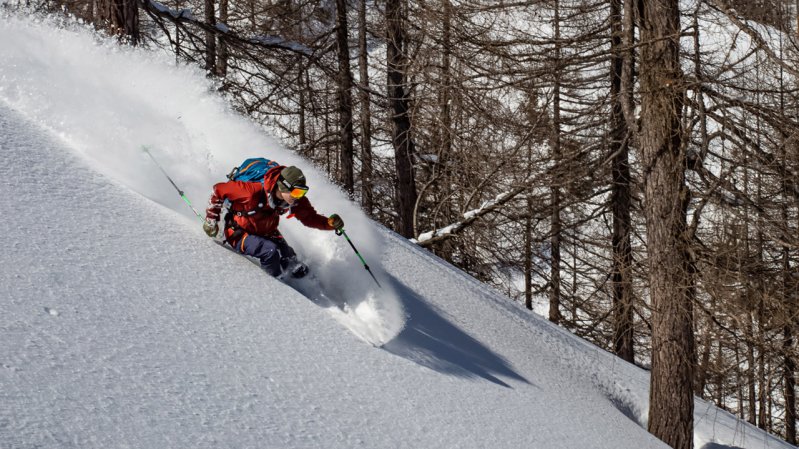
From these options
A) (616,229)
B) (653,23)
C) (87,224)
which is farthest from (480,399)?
(616,229)

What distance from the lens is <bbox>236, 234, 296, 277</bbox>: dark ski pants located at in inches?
214

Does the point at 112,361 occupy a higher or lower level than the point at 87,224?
lower

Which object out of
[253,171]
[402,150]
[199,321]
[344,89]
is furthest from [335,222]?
[344,89]

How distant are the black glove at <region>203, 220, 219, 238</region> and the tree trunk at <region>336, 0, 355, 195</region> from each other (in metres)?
7.75

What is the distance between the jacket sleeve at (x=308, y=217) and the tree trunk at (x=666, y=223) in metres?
3.22

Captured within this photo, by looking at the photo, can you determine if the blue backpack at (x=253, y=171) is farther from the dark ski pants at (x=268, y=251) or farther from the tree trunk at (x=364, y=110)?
the tree trunk at (x=364, y=110)

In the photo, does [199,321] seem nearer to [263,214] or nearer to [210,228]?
[210,228]

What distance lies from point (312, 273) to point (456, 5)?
12.6 ft

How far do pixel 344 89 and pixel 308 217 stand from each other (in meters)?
8.00

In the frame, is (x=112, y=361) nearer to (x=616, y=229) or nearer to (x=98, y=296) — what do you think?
(x=98, y=296)

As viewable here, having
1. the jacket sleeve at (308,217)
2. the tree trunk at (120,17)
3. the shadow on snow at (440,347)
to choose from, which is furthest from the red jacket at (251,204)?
the tree trunk at (120,17)

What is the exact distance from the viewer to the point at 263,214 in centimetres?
568

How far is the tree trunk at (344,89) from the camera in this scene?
44.2ft

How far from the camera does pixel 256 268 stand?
17.9 feet
